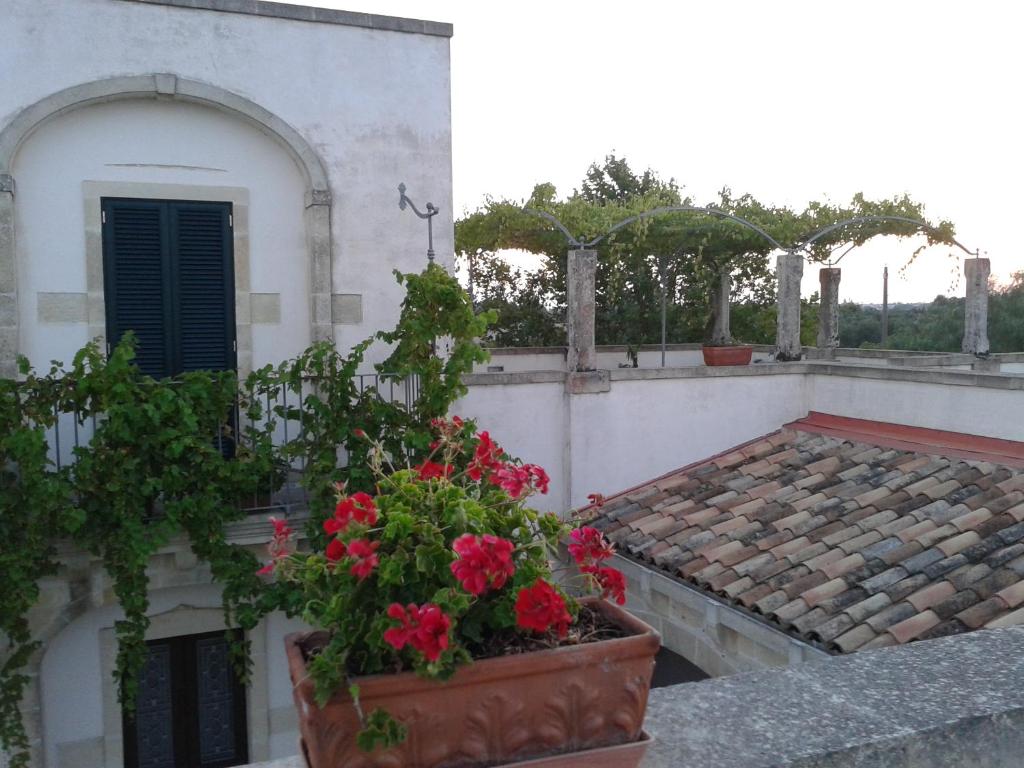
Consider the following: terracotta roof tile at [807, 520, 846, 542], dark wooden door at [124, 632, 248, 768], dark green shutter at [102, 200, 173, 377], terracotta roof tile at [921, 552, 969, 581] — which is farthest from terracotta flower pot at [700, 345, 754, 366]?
dark wooden door at [124, 632, 248, 768]

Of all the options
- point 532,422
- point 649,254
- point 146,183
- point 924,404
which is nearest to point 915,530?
point 924,404

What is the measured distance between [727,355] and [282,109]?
19.0 feet

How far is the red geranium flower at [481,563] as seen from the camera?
6.05 feet

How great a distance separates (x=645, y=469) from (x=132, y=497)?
4972 mm

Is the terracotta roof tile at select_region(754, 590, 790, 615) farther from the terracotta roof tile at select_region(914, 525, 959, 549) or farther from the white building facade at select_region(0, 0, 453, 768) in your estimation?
the white building facade at select_region(0, 0, 453, 768)

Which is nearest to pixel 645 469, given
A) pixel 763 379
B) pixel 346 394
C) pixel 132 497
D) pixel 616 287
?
pixel 763 379

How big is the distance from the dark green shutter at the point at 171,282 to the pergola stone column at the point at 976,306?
31.8 ft

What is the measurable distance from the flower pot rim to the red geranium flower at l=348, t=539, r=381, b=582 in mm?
201

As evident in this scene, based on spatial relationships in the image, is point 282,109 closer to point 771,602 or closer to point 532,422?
point 532,422

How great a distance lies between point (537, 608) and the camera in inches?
75.1

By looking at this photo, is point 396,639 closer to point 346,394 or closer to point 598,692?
point 598,692

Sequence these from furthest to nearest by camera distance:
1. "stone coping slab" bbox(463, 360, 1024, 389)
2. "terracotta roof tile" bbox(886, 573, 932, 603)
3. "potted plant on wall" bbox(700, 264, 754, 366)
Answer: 1. "potted plant on wall" bbox(700, 264, 754, 366)
2. "stone coping slab" bbox(463, 360, 1024, 389)
3. "terracotta roof tile" bbox(886, 573, 932, 603)

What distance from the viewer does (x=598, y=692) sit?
1936 mm

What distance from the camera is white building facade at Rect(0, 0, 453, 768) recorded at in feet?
22.2
